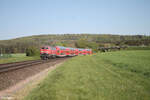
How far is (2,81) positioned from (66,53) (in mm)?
37714

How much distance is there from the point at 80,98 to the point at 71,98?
14.6 inches

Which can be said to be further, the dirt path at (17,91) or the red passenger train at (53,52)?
the red passenger train at (53,52)

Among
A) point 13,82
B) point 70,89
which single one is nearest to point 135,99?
point 70,89

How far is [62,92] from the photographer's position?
7.03 meters

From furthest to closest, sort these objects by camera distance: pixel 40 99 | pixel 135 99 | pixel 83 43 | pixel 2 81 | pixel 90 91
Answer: pixel 83 43, pixel 2 81, pixel 90 91, pixel 40 99, pixel 135 99

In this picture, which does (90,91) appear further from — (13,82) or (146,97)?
(13,82)

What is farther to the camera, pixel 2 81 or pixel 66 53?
pixel 66 53

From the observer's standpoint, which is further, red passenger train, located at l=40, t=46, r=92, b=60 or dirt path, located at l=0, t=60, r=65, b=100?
red passenger train, located at l=40, t=46, r=92, b=60

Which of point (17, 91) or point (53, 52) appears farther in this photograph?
Answer: point (53, 52)

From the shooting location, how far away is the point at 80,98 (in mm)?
6207

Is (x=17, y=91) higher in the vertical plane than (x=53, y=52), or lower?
lower

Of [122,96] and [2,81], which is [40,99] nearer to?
[122,96]

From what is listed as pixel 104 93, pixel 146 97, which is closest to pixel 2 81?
pixel 104 93

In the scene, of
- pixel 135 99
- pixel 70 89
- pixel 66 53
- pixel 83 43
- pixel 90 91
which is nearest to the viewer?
pixel 135 99
